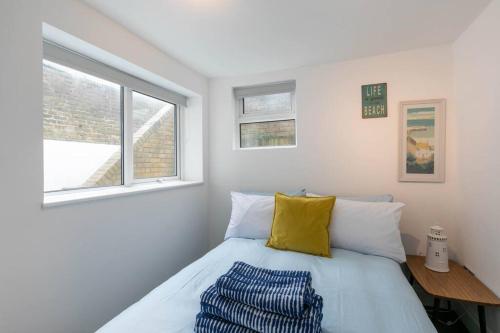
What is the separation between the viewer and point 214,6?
4.57ft

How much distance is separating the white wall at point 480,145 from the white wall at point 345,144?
0.44 ft

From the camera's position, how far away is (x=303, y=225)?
164 centimetres

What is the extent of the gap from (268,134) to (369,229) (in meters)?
1.36

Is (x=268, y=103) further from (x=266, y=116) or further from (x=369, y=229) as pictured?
(x=369, y=229)

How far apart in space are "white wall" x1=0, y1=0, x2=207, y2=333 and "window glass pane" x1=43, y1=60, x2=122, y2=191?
271 millimetres

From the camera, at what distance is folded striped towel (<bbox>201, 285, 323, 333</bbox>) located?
0.78 meters

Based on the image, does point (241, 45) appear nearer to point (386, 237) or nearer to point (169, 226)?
point (169, 226)

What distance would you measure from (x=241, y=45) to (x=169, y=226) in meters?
1.62

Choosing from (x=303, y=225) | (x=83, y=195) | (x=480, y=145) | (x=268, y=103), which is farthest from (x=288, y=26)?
(x=83, y=195)

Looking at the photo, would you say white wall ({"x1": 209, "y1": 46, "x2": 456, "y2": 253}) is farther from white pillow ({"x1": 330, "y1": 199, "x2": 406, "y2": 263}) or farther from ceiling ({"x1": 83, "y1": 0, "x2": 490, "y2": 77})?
white pillow ({"x1": 330, "y1": 199, "x2": 406, "y2": 263})

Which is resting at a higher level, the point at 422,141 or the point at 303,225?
the point at 422,141

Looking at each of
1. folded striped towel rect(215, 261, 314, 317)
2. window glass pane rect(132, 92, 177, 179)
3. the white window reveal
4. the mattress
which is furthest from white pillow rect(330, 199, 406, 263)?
window glass pane rect(132, 92, 177, 179)

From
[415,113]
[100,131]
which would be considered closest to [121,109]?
[100,131]

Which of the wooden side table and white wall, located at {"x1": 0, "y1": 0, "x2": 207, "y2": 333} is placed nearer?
white wall, located at {"x1": 0, "y1": 0, "x2": 207, "y2": 333}
